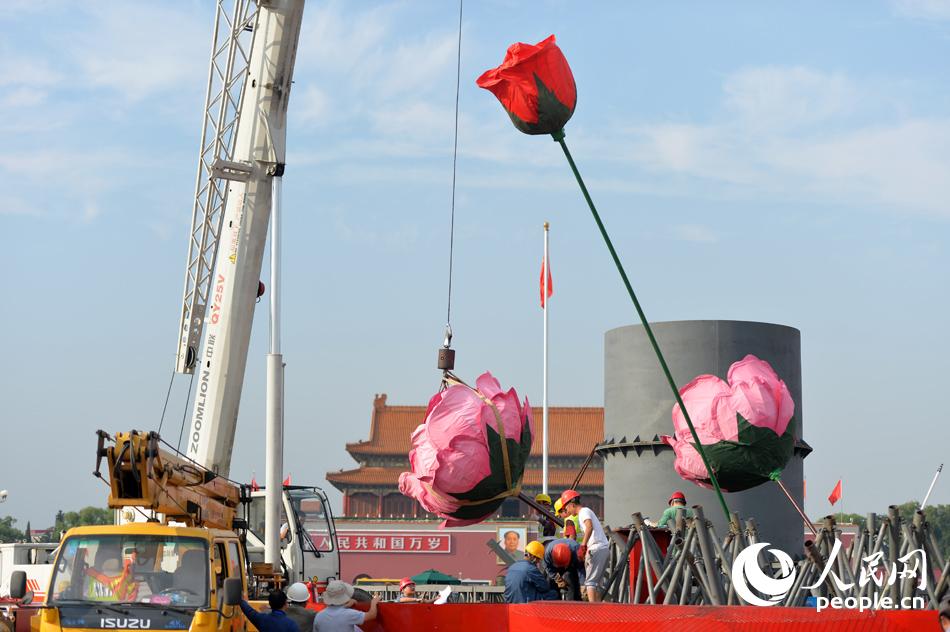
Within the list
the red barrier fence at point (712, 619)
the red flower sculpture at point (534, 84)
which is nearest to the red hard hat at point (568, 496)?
the red barrier fence at point (712, 619)

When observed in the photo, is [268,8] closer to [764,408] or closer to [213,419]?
[213,419]

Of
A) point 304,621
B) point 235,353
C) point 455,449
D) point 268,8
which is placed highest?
point 268,8

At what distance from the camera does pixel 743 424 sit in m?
10.1

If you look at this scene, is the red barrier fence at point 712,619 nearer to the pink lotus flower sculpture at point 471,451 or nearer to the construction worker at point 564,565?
the pink lotus flower sculpture at point 471,451

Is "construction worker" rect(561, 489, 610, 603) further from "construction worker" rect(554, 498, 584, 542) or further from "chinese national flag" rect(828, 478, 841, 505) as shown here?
"chinese national flag" rect(828, 478, 841, 505)

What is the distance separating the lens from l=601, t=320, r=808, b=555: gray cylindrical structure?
19219 mm

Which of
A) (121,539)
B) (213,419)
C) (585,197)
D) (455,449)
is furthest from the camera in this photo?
(213,419)

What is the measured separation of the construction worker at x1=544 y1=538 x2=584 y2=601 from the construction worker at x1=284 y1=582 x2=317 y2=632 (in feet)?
7.02

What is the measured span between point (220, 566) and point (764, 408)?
4.70 metres

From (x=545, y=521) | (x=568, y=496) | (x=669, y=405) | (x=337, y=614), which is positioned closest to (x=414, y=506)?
(x=669, y=405)

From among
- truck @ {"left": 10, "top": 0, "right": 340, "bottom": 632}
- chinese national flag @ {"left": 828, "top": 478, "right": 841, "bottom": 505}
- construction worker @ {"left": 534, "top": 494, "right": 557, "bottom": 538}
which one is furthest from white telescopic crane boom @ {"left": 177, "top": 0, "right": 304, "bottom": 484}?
chinese national flag @ {"left": 828, "top": 478, "right": 841, "bottom": 505}

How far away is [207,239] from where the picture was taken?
17.1 m

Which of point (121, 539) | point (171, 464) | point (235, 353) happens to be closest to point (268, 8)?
point (235, 353)

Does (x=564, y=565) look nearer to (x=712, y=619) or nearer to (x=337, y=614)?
(x=337, y=614)
